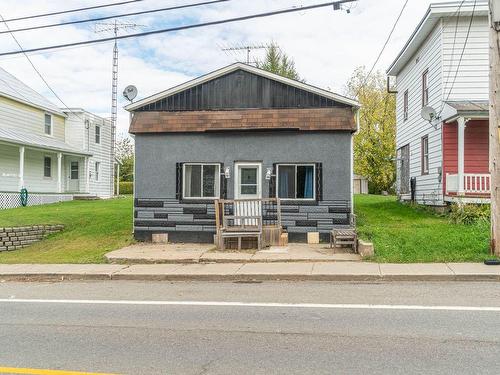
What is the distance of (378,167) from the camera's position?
1435 inches

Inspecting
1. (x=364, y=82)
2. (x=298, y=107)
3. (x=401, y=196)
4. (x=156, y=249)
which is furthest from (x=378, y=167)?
(x=156, y=249)

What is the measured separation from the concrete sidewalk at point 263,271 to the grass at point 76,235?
134 centimetres

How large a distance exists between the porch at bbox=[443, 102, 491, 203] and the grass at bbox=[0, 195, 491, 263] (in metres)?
1.11

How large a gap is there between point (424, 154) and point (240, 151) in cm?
859

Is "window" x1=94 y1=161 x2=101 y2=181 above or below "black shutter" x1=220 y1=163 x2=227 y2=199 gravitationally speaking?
above

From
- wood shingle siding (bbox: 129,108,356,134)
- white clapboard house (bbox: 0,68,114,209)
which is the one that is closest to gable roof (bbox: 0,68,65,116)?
white clapboard house (bbox: 0,68,114,209)

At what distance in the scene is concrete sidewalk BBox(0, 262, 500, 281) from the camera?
9328 millimetres

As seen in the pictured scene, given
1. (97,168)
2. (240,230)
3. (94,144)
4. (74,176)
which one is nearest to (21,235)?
(240,230)

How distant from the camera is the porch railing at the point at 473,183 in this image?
14.8 meters

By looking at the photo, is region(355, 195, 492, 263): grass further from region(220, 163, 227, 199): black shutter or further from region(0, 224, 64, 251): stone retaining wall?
region(0, 224, 64, 251): stone retaining wall

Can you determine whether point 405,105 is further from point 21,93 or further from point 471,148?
point 21,93

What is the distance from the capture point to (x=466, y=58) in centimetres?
1647

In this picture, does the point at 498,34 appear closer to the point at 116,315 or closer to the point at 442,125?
the point at 442,125

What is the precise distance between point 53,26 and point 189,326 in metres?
9.82
